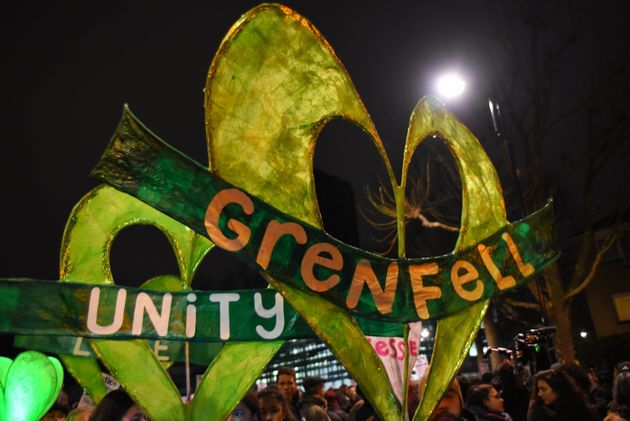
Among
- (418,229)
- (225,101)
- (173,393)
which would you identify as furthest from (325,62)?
(418,229)

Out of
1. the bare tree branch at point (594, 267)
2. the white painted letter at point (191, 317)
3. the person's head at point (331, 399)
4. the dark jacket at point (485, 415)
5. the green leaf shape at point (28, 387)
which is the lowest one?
the dark jacket at point (485, 415)

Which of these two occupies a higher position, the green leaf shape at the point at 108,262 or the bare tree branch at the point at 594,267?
the bare tree branch at the point at 594,267

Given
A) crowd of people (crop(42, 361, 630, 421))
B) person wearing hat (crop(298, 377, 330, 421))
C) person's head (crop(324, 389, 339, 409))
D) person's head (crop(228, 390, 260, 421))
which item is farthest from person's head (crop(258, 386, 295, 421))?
person's head (crop(324, 389, 339, 409))

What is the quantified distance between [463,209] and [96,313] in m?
2.74

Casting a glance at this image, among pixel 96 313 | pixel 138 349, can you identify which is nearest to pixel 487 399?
pixel 138 349

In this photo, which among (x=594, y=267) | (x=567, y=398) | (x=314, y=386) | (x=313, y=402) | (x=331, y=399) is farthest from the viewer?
(x=594, y=267)

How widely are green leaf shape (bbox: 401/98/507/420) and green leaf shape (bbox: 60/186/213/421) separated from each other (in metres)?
1.76

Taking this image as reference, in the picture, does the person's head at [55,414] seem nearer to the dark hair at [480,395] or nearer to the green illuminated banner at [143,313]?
the green illuminated banner at [143,313]

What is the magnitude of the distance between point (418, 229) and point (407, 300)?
2306 centimetres

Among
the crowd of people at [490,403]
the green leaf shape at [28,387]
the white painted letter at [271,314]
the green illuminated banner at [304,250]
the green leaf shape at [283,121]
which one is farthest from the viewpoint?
the green leaf shape at [28,387]

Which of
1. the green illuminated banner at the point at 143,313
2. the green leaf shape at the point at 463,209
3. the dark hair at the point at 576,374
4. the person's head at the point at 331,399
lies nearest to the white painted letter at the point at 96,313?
the green illuminated banner at the point at 143,313

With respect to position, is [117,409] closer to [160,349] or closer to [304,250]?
[304,250]

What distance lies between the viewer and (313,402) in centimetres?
549

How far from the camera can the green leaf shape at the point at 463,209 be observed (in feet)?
12.2
